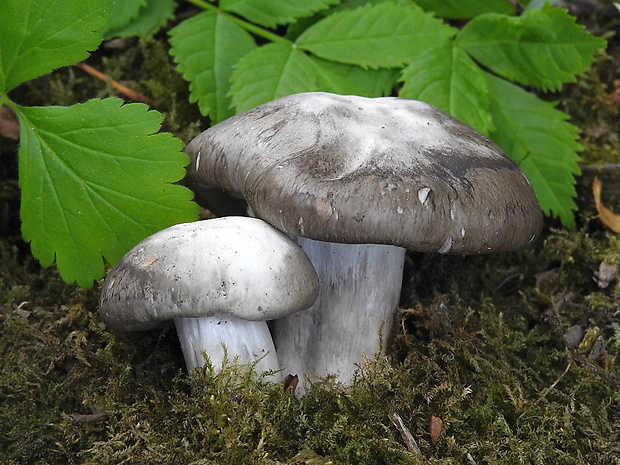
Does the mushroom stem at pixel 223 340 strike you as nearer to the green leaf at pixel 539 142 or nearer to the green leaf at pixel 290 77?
the green leaf at pixel 290 77

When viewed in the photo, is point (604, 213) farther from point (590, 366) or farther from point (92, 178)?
point (92, 178)

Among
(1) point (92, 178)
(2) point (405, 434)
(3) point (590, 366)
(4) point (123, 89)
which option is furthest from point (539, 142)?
(4) point (123, 89)

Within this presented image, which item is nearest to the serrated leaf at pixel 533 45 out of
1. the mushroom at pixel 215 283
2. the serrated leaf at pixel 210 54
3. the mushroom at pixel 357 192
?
the mushroom at pixel 357 192

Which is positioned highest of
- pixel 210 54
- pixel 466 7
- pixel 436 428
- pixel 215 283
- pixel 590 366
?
pixel 466 7

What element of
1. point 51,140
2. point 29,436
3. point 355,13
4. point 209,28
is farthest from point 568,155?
point 29,436

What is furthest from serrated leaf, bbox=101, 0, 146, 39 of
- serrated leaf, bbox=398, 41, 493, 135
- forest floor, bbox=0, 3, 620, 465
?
serrated leaf, bbox=398, 41, 493, 135
